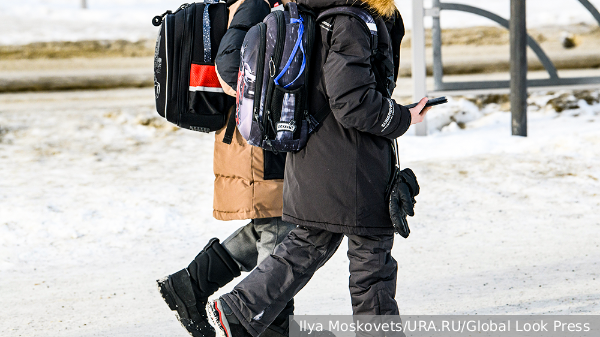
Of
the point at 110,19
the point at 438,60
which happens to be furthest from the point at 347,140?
the point at 110,19

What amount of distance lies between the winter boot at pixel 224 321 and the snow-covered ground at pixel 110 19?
8.08 m

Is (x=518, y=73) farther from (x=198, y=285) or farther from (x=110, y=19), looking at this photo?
(x=110, y=19)

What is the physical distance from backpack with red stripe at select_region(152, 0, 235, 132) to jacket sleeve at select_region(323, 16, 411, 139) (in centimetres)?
59

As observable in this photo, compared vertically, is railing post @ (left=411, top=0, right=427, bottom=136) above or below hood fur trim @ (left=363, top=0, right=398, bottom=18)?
below

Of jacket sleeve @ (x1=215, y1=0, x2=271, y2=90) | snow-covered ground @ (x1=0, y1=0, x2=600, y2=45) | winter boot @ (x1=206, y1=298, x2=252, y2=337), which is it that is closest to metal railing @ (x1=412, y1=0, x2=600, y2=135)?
snow-covered ground @ (x1=0, y1=0, x2=600, y2=45)

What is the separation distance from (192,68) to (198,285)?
0.86 meters

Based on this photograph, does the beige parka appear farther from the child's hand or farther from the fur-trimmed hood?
the child's hand

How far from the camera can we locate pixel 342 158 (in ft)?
7.45

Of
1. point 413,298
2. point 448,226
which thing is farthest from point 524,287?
point 448,226

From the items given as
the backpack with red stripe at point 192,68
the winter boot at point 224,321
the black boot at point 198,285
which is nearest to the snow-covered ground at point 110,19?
the backpack with red stripe at point 192,68

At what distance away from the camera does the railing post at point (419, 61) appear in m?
6.75

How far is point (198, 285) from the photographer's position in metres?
2.69

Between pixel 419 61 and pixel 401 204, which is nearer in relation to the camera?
pixel 401 204

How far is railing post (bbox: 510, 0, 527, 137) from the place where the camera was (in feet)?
20.9
